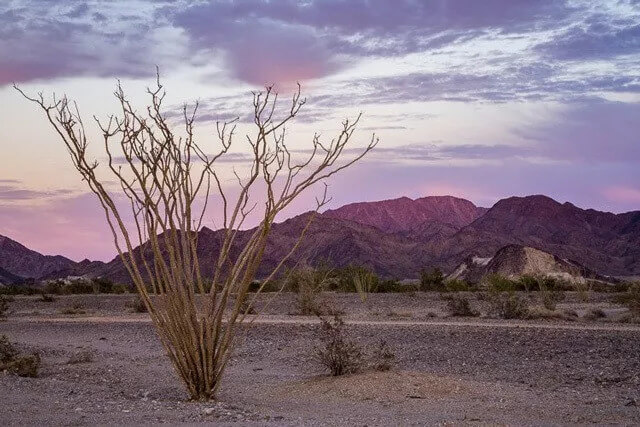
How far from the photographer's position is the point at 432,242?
10906cm

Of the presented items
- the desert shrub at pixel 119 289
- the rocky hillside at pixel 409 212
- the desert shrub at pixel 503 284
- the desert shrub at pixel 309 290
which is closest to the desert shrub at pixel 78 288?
the desert shrub at pixel 119 289

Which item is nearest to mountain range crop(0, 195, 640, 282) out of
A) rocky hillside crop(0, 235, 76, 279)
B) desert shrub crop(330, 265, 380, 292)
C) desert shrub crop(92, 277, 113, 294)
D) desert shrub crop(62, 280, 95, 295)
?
rocky hillside crop(0, 235, 76, 279)

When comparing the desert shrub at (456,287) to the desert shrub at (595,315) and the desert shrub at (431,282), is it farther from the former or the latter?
the desert shrub at (595,315)

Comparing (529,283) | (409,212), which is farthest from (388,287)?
(409,212)

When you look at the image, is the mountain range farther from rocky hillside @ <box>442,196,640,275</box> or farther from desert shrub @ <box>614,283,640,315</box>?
desert shrub @ <box>614,283,640,315</box>

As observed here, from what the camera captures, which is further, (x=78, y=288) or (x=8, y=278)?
(x=8, y=278)

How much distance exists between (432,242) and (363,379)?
3667 inches

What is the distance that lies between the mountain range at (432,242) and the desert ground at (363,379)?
60.6 m

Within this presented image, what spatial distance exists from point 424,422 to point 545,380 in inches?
219

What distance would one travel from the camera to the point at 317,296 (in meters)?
37.6

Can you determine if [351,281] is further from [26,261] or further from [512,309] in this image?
[26,261]

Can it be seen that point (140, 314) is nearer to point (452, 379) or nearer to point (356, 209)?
point (452, 379)

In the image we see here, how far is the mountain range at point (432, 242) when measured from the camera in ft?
321

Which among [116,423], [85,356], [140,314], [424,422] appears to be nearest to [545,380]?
[424,422]
